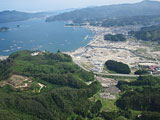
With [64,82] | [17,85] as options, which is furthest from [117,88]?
[17,85]

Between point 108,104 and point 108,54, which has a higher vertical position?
point 108,54

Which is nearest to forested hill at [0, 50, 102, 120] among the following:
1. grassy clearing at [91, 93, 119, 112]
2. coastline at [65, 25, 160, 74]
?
grassy clearing at [91, 93, 119, 112]

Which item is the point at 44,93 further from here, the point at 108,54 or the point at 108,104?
the point at 108,54

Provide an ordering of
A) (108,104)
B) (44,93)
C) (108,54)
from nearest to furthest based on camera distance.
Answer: (44,93) → (108,104) → (108,54)

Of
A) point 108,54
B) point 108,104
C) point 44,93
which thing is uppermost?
point 108,54

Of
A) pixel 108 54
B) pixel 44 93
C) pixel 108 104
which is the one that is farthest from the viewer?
pixel 108 54

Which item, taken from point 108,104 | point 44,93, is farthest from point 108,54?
point 44,93

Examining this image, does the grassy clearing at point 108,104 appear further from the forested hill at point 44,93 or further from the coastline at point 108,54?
the coastline at point 108,54

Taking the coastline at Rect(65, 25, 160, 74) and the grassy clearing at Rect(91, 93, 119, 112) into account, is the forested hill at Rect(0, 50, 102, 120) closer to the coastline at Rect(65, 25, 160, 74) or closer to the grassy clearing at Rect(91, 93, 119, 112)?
the grassy clearing at Rect(91, 93, 119, 112)
